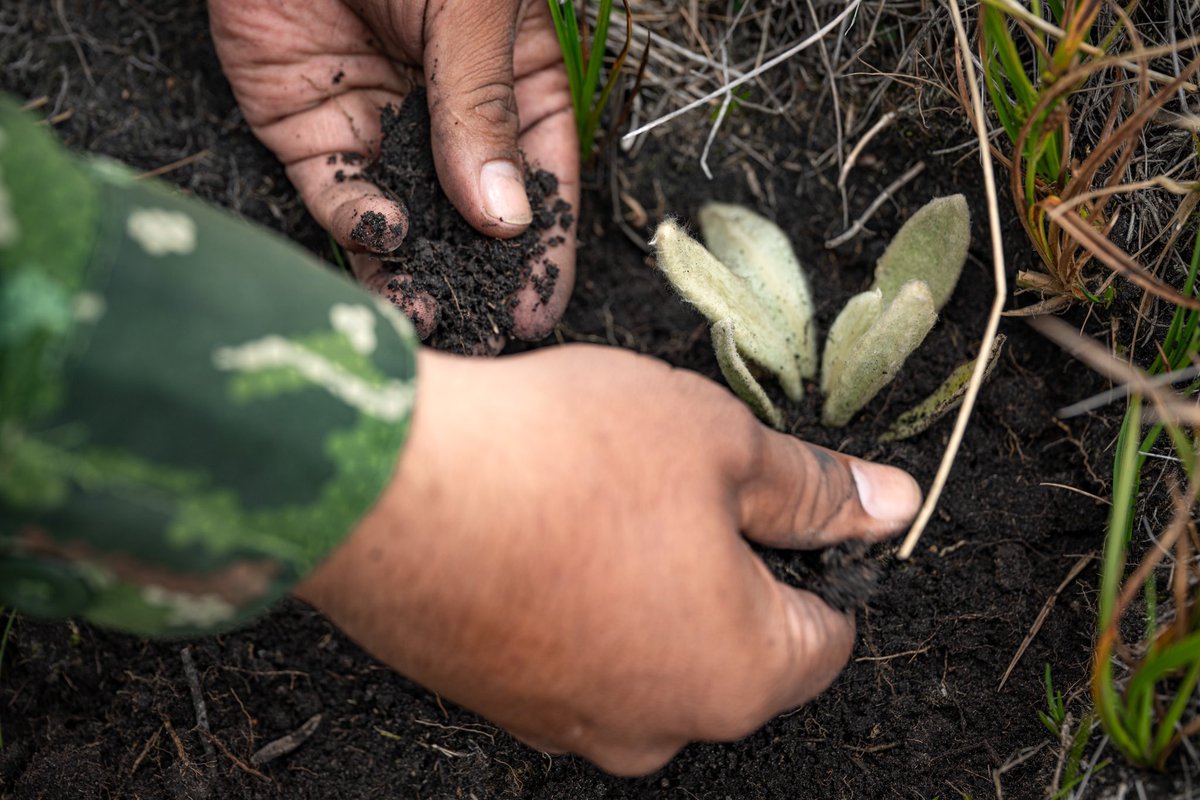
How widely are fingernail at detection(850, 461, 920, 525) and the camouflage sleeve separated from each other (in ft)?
2.22

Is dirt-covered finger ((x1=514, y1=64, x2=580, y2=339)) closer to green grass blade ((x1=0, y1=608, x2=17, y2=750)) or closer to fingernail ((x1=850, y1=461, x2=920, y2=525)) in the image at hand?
fingernail ((x1=850, y1=461, x2=920, y2=525))

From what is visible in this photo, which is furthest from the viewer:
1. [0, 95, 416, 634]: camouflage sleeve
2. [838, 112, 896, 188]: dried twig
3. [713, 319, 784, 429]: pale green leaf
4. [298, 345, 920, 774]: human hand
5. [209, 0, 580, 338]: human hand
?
[838, 112, 896, 188]: dried twig

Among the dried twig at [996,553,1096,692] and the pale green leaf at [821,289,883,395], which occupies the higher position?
the pale green leaf at [821,289,883,395]

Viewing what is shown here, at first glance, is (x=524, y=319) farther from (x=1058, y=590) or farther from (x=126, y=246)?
(x=1058, y=590)

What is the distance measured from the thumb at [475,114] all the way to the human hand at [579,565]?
0.45 meters

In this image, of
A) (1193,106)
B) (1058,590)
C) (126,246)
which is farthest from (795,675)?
(1193,106)

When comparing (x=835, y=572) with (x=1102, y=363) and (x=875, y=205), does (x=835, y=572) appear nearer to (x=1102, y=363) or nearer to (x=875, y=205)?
(x=1102, y=363)

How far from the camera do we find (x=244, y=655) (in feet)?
4.79

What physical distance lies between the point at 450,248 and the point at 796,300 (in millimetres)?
600

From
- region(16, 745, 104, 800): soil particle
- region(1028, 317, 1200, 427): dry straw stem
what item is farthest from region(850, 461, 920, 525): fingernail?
region(16, 745, 104, 800): soil particle

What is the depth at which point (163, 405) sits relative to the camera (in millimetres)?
784

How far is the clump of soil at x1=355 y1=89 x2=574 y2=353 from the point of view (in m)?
1.46

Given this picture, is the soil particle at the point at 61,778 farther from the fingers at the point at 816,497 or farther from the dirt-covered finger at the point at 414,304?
the fingers at the point at 816,497

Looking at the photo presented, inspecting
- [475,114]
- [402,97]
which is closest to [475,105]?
[475,114]
